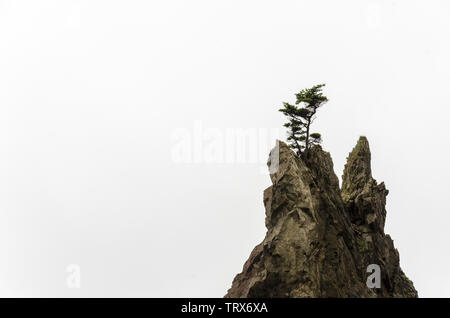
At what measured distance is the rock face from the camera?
122 feet

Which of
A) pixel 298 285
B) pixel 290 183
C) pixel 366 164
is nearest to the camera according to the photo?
pixel 298 285

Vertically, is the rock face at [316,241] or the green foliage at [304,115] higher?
the green foliage at [304,115]

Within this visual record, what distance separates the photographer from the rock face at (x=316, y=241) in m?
37.1

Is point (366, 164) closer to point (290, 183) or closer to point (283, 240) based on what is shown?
point (290, 183)

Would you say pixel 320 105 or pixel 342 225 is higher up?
pixel 320 105

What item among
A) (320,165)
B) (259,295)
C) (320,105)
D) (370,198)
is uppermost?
(320,105)

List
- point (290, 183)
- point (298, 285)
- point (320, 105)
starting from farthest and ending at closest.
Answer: point (320, 105) → point (290, 183) → point (298, 285)

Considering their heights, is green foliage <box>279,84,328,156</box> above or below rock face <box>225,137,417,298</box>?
above

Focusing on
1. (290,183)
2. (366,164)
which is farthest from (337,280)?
(366,164)

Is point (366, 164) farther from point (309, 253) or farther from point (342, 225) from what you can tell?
point (309, 253)

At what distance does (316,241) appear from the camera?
3759 centimetres

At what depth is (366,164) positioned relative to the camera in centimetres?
4988
